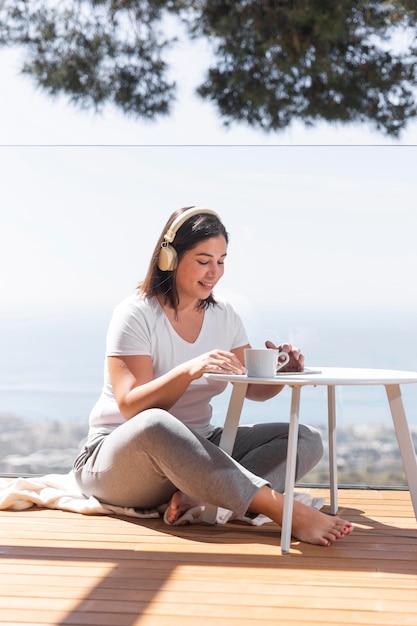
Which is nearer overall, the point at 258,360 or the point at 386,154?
the point at 258,360

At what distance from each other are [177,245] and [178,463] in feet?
2.08

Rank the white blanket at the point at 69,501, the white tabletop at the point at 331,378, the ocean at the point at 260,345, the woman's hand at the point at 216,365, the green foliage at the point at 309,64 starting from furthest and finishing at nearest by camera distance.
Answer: the green foliage at the point at 309,64 < the ocean at the point at 260,345 < the white blanket at the point at 69,501 < the woman's hand at the point at 216,365 < the white tabletop at the point at 331,378

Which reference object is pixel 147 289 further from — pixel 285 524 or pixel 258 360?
pixel 285 524

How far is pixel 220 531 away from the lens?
88.7 inches

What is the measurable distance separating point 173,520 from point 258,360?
1.89 feet

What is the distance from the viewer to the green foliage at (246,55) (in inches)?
126

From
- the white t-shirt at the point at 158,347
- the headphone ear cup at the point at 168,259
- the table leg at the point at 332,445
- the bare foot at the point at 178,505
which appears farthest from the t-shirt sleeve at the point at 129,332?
the table leg at the point at 332,445

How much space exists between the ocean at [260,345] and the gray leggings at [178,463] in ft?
1.58

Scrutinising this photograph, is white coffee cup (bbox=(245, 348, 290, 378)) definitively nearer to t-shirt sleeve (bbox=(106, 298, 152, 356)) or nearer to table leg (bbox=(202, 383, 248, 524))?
table leg (bbox=(202, 383, 248, 524))

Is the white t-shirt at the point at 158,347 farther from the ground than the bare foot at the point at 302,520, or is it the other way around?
the white t-shirt at the point at 158,347

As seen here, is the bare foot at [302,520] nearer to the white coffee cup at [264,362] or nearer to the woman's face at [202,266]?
the white coffee cup at [264,362]

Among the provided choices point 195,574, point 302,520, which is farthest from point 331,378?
point 195,574

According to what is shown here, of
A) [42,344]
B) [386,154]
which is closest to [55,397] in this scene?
[42,344]

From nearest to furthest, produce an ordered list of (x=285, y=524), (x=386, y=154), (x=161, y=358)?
1. (x=285, y=524)
2. (x=161, y=358)
3. (x=386, y=154)
